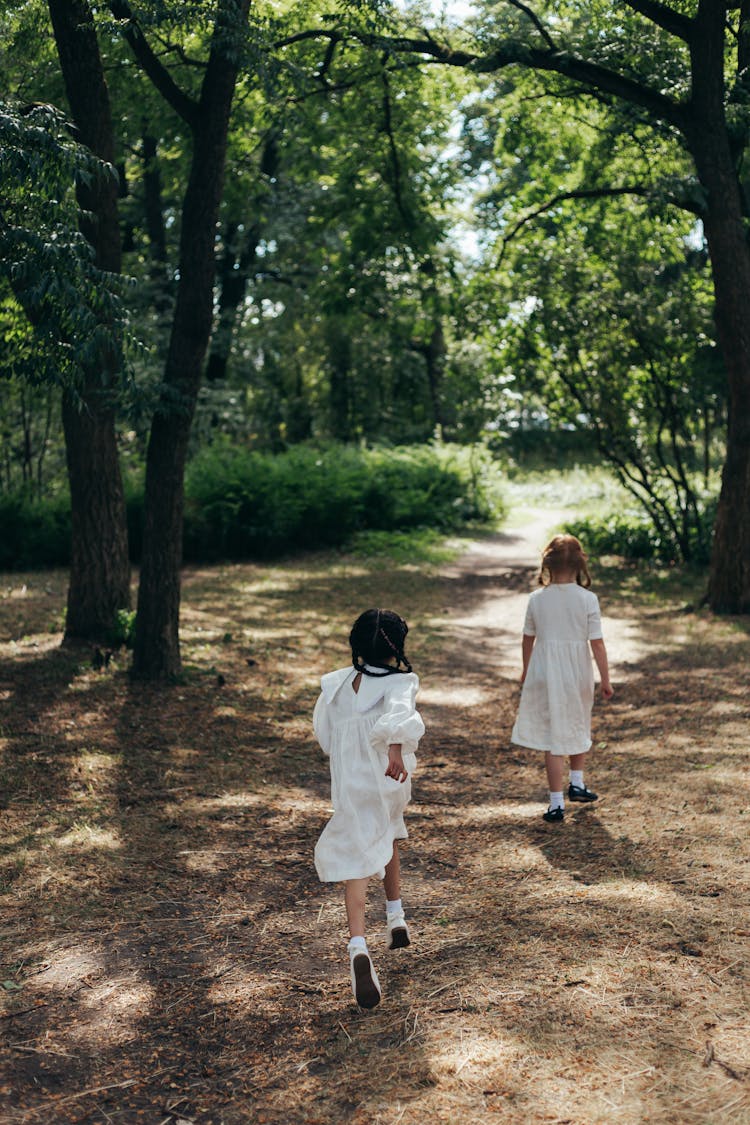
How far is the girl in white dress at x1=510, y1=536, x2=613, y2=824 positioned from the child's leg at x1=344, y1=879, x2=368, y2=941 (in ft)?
7.31

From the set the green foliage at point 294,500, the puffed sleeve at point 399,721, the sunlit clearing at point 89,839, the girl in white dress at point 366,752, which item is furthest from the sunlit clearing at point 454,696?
the green foliage at point 294,500

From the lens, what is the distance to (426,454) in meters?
26.9

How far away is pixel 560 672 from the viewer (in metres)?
6.08

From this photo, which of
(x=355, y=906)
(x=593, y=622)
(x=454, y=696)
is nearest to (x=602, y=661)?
(x=593, y=622)

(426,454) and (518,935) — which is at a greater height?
(426,454)

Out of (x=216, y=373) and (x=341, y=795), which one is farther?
(x=216, y=373)

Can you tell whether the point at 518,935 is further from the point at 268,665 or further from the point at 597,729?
the point at 268,665

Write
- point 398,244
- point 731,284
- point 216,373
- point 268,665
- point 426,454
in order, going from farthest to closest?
point 426,454 → point 216,373 → point 398,244 → point 731,284 → point 268,665

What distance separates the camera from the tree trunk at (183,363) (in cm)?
860

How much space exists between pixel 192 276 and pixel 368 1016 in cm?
650

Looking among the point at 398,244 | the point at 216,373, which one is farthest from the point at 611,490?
the point at 398,244

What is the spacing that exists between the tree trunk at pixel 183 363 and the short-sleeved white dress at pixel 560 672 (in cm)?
375

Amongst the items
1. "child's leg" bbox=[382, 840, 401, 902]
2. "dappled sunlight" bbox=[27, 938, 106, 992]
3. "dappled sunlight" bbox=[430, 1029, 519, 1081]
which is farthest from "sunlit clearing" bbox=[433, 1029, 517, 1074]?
"dappled sunlight" bbox=[27, 938, 106, 992]

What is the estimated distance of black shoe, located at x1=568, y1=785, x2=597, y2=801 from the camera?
6340 millimetres
